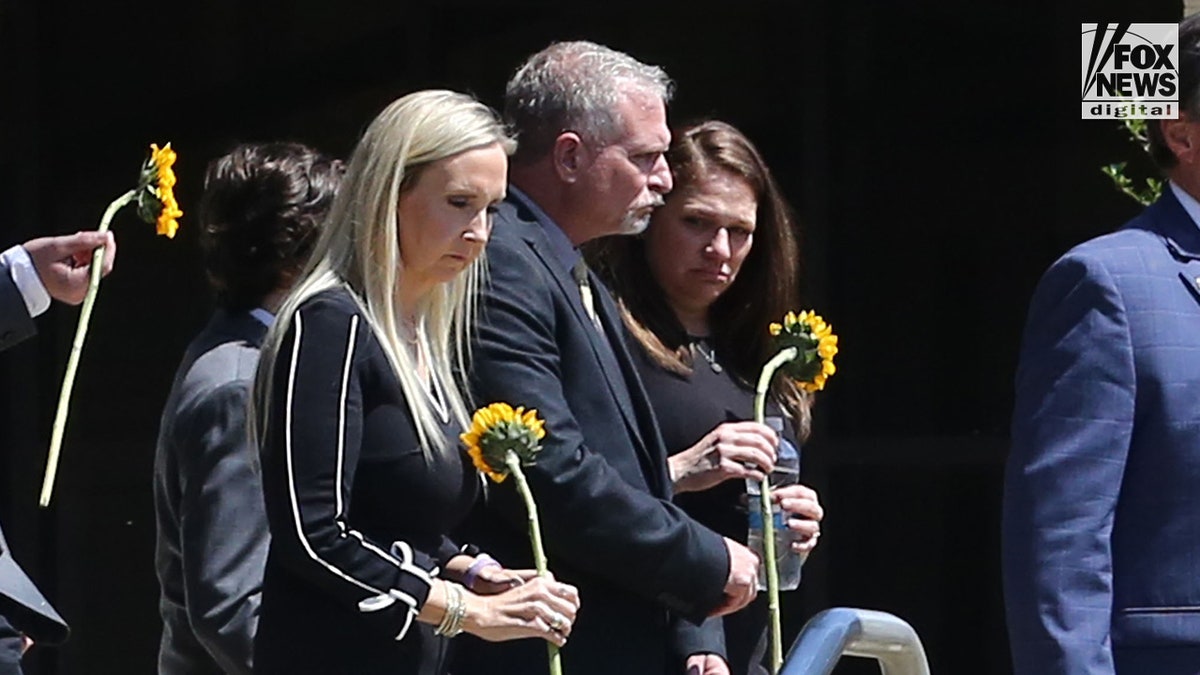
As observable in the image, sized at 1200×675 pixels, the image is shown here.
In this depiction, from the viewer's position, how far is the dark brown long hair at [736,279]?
4332 mm

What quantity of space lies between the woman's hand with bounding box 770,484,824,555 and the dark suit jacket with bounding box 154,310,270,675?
860 millimetres

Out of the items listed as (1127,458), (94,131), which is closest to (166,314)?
(94,131)

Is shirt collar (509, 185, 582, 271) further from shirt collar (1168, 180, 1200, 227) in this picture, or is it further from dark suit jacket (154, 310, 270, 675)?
shirt collar (1168, 180, 1200, 227)

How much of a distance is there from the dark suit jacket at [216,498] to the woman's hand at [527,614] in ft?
1.79

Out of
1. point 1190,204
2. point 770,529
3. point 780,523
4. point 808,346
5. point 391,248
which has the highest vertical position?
point 391,248

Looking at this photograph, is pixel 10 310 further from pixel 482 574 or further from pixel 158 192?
pixel 482 574

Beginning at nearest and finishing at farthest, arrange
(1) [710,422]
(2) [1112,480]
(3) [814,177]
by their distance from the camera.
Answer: (2) [1112,480] → (1) [710,422] → (3) [814,177]

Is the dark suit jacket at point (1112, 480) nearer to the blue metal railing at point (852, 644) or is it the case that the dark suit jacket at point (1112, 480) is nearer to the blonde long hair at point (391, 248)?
the blue metal railing at point (852, 644)

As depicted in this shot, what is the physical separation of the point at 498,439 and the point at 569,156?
85 cm

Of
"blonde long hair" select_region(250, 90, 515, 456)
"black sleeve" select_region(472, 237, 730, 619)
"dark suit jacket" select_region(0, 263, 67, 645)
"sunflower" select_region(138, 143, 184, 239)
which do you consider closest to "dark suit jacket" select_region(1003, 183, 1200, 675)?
"black sleeve" select_region(472, 237, 730, 619)

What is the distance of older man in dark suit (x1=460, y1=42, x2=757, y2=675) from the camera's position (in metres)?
3.56

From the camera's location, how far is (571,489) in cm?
352

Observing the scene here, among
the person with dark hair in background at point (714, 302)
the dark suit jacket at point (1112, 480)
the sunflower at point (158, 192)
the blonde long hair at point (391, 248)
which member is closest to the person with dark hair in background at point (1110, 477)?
the dark suit jacket at point (1112, 480)

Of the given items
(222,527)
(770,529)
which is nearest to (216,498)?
(222,527)
